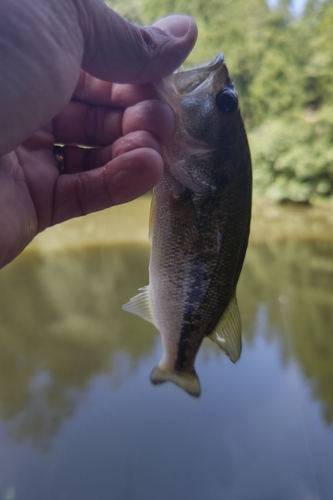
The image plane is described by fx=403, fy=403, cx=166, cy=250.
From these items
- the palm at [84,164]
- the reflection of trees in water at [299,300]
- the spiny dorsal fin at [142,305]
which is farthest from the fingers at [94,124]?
the reflection of trees in water at [299,300]

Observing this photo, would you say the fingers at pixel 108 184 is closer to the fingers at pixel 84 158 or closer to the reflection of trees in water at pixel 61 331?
the fingers at pixel 84 158

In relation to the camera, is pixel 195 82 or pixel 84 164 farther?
pixel 84 164

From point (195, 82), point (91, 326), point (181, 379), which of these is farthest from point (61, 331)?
point (195, 82)

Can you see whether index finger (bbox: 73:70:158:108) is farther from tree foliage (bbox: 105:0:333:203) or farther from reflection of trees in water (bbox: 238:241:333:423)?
tree foliage (bbox: 105:0:333:203)

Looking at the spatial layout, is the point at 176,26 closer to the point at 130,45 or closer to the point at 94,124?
the point at 130,45

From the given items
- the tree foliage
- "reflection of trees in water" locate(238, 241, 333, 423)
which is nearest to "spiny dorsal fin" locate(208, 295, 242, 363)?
"reflection of trees in water" locate(238, 241, 333, 423)
